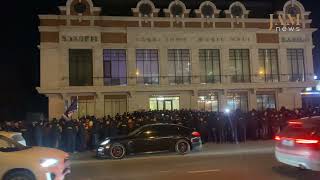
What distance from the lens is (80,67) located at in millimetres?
36844

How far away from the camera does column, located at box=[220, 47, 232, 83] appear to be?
129ft

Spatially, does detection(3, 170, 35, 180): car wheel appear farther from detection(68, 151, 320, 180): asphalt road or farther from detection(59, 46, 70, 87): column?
detection(59, 46, 70, 87): column

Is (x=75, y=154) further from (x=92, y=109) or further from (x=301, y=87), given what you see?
(x=301, y=87)

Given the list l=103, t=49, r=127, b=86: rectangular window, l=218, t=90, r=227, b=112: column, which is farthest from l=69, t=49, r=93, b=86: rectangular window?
l=218, t=90, r=227, b=112: column

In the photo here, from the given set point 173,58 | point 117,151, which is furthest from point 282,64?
point 117,151

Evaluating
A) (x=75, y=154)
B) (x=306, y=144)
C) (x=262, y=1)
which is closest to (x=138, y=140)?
(x=75, y=154)

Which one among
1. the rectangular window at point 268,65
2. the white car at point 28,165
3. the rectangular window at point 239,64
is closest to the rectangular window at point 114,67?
the rectangular window at point 239,64

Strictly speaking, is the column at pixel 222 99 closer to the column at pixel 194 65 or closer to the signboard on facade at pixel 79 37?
the column at pixel 194 65

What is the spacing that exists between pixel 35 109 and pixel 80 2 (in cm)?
1376

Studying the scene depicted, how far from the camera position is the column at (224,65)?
39188 mm

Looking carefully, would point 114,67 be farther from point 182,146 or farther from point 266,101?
point 182,146

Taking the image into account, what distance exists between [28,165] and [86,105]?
88.1ft

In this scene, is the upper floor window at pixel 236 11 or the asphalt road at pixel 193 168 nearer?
the asphalt road at pixel 193 168

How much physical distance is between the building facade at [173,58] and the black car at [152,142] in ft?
56.7
